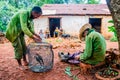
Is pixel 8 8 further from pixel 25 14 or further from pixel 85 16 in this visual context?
pixel 25 14

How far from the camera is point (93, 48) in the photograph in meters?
4.75

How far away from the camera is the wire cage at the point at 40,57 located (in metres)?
5.17

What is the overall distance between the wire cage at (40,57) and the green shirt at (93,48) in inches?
35.2

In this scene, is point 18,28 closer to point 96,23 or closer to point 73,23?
point 73,23

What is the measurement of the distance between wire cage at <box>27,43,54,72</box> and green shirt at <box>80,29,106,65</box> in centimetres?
90

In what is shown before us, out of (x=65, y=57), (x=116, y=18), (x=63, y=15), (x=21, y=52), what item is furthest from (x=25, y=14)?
(x=63, y=15)

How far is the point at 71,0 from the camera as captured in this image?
30.2 metres

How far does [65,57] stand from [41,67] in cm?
99

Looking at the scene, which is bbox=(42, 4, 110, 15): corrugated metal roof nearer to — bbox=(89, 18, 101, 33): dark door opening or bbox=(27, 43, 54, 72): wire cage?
bbox=(89, 18, 101, 33): dark door opening

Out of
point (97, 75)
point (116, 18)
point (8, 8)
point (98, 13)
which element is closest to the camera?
point (116, 18)

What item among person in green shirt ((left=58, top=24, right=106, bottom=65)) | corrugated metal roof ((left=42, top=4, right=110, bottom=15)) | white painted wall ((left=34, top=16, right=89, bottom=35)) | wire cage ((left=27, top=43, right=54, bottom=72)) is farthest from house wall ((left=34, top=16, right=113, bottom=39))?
person in green shirt ((left=58, top=24, right=106, bottom=65))

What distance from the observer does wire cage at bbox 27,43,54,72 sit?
517cm

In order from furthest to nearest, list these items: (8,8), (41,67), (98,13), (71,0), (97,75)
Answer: (71,0)
(8,8)
(98,13)
(41,67)
(97,75)

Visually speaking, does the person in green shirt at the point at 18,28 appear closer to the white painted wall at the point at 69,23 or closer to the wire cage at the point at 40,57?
the wire cage at the point at 40,57
